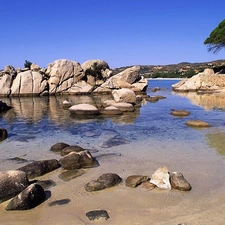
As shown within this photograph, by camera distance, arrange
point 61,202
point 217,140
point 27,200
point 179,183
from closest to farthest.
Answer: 1. point 27,200
2. point 61,202
3. point 179,183
4. point 217,140

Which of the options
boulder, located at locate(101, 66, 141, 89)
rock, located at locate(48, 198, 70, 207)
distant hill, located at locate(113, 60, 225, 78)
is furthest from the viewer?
distant hill, located at locate(113, 60, 225, 78)

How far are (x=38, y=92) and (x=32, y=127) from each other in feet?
74.8

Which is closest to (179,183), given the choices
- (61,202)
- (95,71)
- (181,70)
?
(61,202)

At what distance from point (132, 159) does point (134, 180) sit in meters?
1.86

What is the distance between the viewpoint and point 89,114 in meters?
17.8

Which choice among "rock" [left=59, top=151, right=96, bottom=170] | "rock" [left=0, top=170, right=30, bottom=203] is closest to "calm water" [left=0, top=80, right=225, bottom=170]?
"rock" [left=59, top=151, right=96, bottom=170]

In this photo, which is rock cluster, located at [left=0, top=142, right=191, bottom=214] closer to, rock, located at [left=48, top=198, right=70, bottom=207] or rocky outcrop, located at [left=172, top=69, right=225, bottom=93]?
rock, located at [left=48, top=198, right=70, bottom=207]

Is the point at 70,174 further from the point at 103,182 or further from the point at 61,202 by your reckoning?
the point at 61,202

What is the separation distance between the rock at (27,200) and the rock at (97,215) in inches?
43.1

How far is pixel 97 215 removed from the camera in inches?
194

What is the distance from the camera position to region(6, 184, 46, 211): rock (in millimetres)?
5204

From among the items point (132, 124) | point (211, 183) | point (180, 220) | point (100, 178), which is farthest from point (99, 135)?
point (180, 220)

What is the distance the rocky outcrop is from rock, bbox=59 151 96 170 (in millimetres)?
34512

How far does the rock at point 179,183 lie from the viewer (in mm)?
6041
